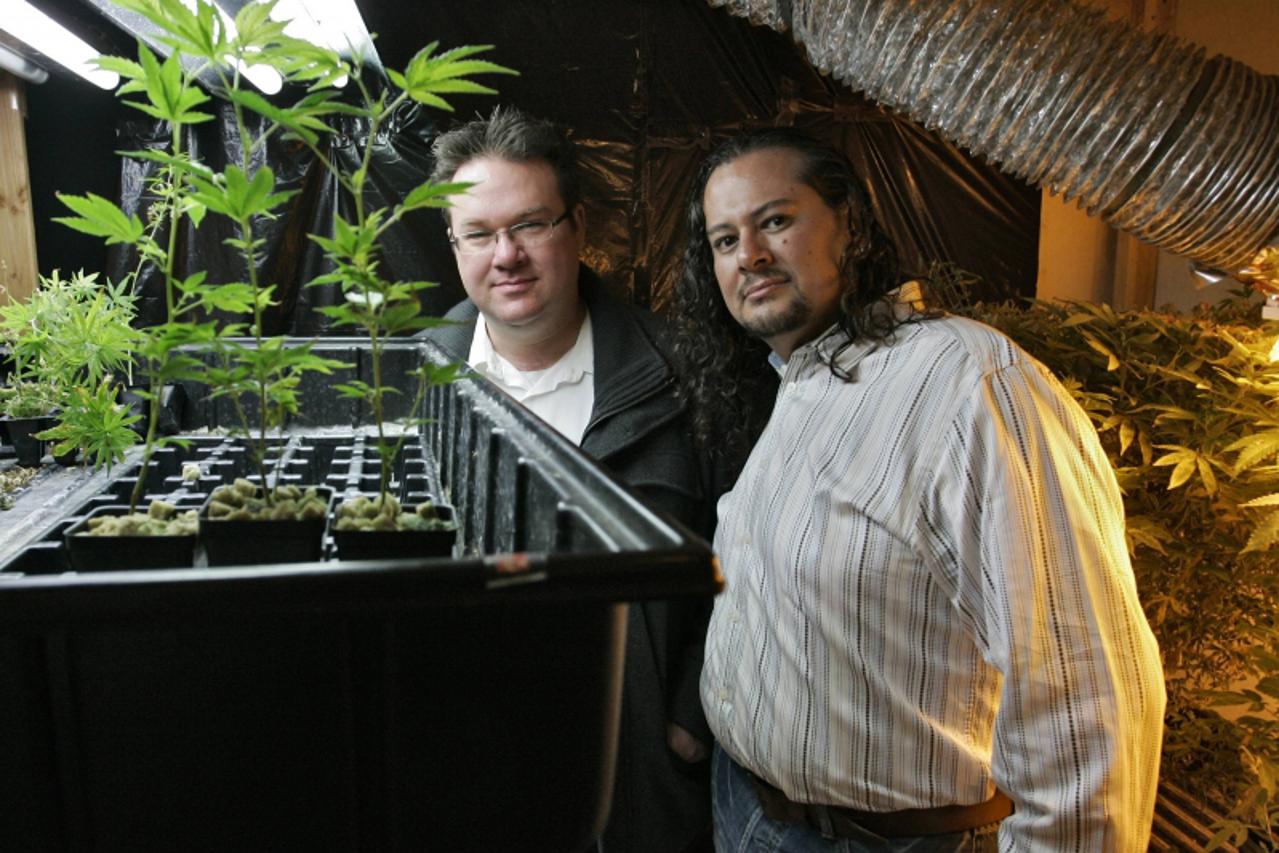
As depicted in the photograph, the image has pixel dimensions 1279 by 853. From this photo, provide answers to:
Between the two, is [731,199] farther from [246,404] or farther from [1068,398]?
[246,404]

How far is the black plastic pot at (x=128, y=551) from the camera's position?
806 millimetres

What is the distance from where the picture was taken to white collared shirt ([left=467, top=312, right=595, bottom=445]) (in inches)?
75.4

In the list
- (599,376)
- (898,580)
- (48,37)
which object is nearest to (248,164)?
(898,580)

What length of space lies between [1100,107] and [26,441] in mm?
2257

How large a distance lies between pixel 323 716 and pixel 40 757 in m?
0.18

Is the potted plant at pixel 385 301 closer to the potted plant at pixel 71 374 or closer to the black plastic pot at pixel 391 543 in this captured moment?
the black plastic pot at pixel 391 543

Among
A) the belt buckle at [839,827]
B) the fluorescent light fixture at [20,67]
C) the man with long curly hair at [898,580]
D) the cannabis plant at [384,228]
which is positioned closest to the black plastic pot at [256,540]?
the cannabis plant at [384,228]

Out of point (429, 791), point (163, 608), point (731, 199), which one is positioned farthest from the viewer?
point (731, 199)

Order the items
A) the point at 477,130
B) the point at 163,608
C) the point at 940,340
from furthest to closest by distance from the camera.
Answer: the point at 477,130
the point at 940,340
the point at 163,608

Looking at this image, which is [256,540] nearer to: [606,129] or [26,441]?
[26,441]

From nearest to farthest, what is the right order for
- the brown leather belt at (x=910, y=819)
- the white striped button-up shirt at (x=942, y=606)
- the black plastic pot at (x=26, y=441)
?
the white striped button-up shirt at (x=942, y=606), the brown leather belt at (x=910, y=819), the black plastic pot at (x=26, y=441)

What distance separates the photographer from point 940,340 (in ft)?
3.99

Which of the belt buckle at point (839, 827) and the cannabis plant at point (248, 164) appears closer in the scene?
the cannabis plant at point (248, 164)

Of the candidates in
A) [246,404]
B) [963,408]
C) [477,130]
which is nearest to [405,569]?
[963,408]
